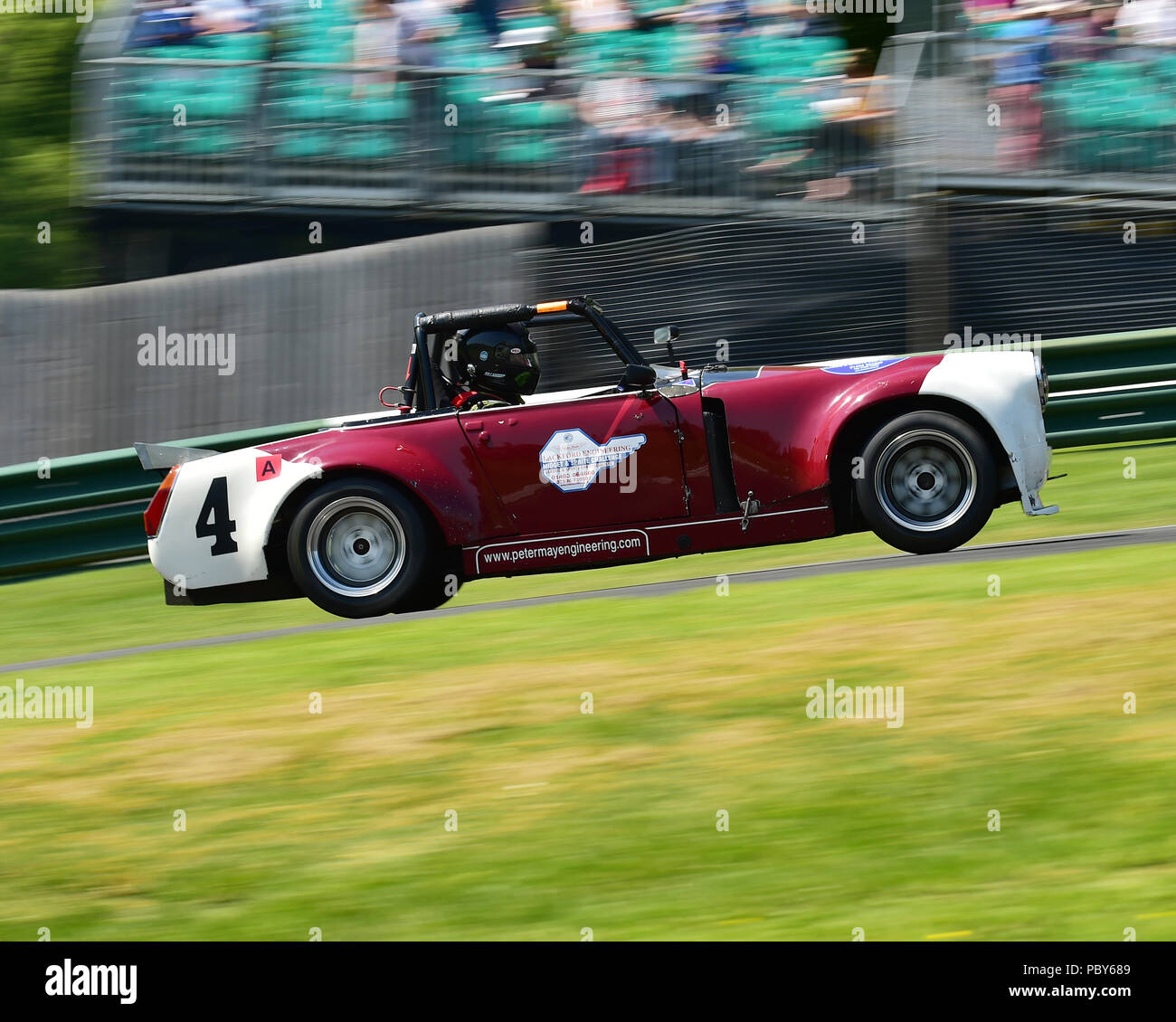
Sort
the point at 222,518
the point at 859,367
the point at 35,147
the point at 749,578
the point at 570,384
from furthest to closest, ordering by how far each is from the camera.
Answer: the point at 35,147, the point at 570,384, the point at 749,578, the point at 222,518, the point at 859,367

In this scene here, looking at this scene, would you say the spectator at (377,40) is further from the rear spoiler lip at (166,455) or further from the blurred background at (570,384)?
the rear spoiler lip at (166,455)

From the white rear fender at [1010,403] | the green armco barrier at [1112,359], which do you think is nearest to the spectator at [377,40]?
the green armco barrier at [1112,359]

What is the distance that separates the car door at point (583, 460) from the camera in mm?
8164

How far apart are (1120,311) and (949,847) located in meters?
8.64

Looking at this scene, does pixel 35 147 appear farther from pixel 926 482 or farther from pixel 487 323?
pixel 926 482

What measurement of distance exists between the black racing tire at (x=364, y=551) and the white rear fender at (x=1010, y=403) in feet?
8.65

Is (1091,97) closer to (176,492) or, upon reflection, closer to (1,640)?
(176,492)

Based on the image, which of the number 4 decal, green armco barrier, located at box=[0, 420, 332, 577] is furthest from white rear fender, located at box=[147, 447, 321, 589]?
green armco barrier, located at box=[0, 420, 332, 577]

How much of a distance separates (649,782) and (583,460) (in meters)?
2.64

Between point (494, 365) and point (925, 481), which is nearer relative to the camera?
point (925, 481)

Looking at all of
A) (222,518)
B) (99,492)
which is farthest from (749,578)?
(99,492)

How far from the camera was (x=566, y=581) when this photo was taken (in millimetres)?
10688

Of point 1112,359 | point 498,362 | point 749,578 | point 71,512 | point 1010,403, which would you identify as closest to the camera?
point 1010,403

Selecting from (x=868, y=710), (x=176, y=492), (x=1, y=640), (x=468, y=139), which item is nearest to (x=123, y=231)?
(x=468, y=139)
